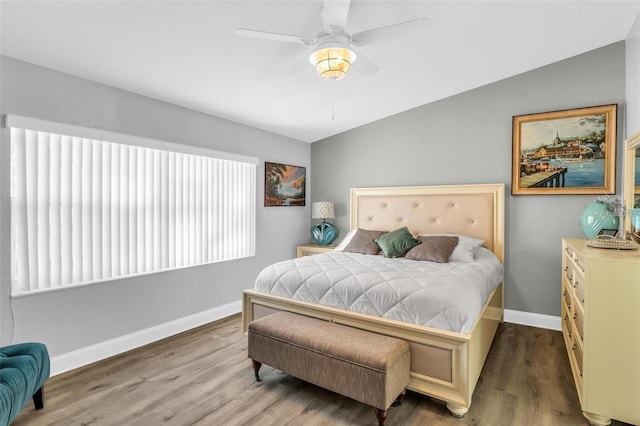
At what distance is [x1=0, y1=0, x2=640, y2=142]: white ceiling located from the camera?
6.83 ft

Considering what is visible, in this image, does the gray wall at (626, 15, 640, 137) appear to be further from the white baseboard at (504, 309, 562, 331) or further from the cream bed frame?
the white baseboard at (504, 309, 562, 331)

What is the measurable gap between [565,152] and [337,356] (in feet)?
10.3

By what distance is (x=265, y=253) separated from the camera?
451 centimetres

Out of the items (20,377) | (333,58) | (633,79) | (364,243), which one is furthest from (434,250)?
(20,377)

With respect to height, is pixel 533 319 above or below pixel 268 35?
below

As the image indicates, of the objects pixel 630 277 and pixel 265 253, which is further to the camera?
pixel 265 253

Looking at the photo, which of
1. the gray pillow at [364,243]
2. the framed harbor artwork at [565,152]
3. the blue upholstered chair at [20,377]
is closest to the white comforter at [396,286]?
the gray pillow at [364,243]

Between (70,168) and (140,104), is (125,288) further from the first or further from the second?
(140,104)

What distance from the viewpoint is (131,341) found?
3.02 metres

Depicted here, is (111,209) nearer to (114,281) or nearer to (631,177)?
(114,281)

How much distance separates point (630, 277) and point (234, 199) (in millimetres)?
3602

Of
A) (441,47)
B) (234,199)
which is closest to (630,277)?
(441,47)

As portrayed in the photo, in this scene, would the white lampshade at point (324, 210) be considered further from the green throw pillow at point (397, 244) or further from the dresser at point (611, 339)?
the dresser at point (611, 339)

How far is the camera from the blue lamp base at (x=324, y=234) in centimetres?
484
